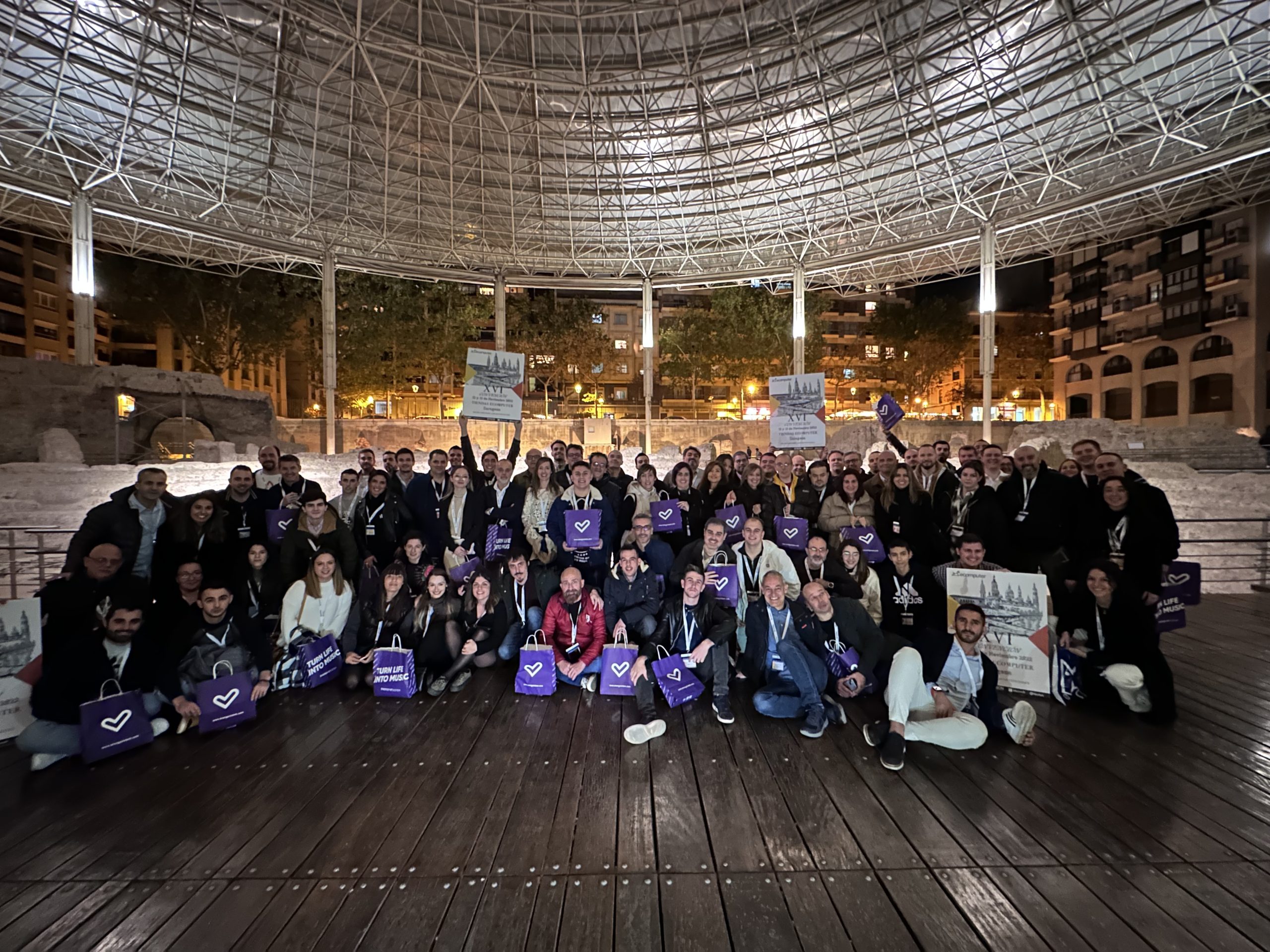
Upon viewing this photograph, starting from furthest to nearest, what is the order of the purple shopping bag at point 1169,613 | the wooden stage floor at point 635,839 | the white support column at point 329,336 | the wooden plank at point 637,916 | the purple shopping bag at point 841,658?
the white support column at point 329,336, the purple shopping bag at point 1169,613, the purple shopping bag at point 841,658, the wooden stage floor at point 635,839, the wooden plank at point 637,916

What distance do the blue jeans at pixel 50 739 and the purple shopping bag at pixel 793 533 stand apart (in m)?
6.35

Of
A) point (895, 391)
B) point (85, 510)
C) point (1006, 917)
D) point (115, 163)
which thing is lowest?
point (1006, 917)

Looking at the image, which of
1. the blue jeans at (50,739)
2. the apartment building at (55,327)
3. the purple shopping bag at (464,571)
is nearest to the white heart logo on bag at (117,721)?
the blue jeans at (50,739)

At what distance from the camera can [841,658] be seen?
18.1 ft

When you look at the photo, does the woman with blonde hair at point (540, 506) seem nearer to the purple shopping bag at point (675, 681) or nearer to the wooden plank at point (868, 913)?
the purple shopping bag at point (675, 681)

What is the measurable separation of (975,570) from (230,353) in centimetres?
4193

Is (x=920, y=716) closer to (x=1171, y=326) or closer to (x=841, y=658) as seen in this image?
(x=841, y=658)

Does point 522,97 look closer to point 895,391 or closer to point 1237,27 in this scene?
point 1237,27

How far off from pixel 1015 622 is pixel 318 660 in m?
6.62

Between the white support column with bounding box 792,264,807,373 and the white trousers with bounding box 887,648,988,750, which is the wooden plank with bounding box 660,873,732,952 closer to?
the white trousers with bounding box 887,648,988,750

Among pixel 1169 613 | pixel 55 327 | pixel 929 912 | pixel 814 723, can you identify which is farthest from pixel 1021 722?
pixel 55 327

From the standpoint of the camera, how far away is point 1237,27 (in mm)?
16141

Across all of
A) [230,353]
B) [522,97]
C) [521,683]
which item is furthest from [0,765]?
[230,353]

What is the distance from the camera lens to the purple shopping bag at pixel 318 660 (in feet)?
19.0
